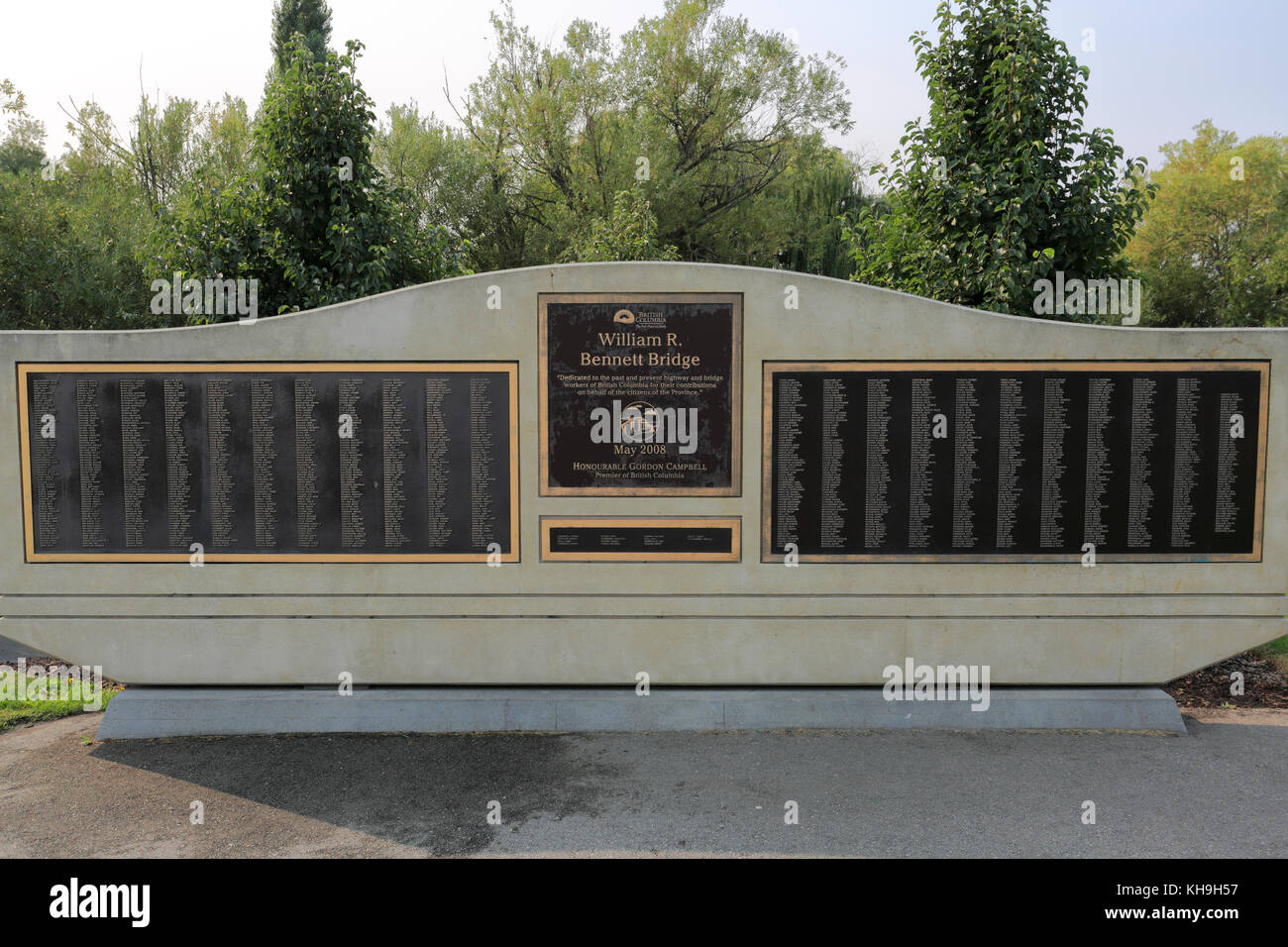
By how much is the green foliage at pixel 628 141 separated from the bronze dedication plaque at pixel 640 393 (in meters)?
22.1

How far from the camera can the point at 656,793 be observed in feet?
20.0

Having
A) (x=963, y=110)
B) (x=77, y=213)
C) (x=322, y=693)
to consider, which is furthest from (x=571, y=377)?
(x=77, y=213)

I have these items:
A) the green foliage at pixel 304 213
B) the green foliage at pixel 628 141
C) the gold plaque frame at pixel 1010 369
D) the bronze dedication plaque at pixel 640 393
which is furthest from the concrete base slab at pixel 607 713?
the green foliage at pixel 628 141

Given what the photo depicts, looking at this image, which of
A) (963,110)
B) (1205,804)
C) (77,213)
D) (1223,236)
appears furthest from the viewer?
(1223,236)

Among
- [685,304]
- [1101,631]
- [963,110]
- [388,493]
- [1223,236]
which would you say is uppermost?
[1223,236]

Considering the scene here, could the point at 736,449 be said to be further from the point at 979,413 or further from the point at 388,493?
the point at 388,493

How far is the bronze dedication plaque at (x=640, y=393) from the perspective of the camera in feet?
23.7

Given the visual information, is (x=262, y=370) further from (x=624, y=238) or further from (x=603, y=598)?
(x=624, y=238)

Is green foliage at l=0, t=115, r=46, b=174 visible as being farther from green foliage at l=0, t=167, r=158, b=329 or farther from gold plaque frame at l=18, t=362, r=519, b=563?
gold plaque frame at l=18, t=362, r=519, b=563

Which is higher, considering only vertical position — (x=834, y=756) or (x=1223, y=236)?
(x=1223, y=236)

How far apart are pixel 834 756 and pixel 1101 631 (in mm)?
2432

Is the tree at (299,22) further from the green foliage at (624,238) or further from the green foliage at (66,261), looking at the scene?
the green foliage at (624,238)

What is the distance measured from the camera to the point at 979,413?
725cm

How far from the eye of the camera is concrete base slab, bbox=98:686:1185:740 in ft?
23.7
